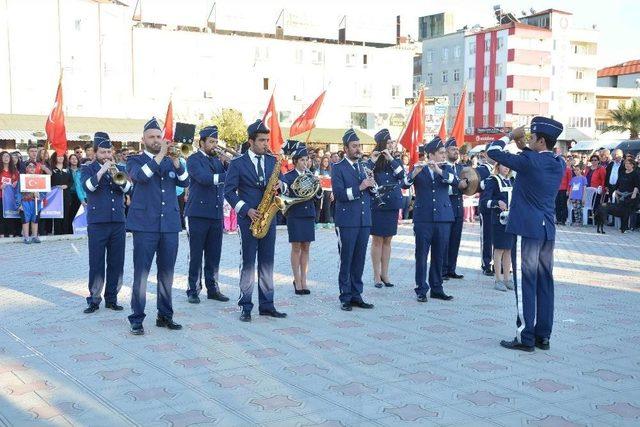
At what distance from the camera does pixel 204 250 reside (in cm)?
991

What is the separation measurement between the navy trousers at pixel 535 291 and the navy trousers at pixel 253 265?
2.87 meters

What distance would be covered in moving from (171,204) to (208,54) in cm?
5099

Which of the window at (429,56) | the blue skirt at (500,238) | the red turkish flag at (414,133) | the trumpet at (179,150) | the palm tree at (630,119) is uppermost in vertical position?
the window at (429,56)

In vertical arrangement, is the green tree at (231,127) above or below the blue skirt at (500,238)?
above

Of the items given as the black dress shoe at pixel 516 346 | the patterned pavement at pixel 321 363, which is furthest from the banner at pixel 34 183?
the black dress shoe at pixel 516 346

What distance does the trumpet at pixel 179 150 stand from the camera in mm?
7918

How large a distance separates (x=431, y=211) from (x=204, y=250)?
3040 millimetres

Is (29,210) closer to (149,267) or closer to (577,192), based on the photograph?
(149,267)

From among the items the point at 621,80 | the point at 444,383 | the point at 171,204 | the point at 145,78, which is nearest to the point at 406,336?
the point at 444,383

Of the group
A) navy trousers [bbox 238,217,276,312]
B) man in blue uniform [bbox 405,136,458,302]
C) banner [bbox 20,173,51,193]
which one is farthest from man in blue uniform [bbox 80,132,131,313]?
banner [bbox 20,173,51,193]

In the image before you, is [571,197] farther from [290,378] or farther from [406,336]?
[290,378]

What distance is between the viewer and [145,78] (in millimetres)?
52406

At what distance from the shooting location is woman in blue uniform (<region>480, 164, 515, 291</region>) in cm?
1052

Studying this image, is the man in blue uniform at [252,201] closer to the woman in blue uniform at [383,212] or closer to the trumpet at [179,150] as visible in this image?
the trumpet at [179,150]
